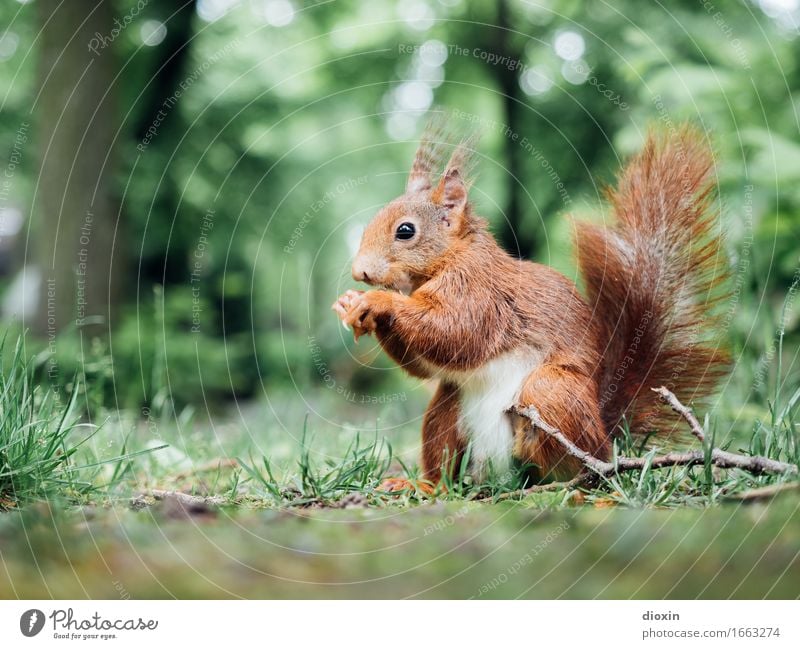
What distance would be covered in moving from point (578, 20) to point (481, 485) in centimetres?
306

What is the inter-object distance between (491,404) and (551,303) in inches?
12.2

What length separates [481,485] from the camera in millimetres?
1907

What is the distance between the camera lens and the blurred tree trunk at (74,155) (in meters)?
4.37

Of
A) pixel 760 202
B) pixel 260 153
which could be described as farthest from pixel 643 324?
pixel 260 153

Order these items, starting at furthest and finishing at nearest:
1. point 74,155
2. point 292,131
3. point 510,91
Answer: point 292,131 → point 510,91 → point 74,155

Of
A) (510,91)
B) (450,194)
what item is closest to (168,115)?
(510,91)

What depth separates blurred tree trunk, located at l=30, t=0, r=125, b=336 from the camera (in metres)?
4.37

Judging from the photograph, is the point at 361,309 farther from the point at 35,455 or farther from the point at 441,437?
the point at 35,455

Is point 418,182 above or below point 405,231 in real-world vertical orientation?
above

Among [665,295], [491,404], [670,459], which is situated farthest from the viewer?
[665,295]

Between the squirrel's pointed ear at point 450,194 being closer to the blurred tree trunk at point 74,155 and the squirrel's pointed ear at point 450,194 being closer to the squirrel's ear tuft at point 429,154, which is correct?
the squirrel's ear tuft at point 429,154

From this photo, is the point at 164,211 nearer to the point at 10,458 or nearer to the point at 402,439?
the point at 402,439

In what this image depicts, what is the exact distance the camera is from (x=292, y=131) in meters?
5.96

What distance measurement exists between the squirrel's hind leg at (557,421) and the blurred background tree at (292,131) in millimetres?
959
